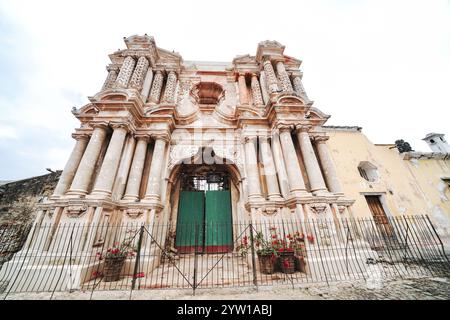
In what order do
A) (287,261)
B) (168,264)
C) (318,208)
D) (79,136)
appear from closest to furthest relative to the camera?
(287,261)
(168,264)
(318,208)
(79,136)

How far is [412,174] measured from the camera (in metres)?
12.4

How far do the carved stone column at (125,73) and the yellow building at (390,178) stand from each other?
44.4ft

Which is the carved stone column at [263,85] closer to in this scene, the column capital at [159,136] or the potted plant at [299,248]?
the column capital at [159,136]

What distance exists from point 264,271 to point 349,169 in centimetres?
1028

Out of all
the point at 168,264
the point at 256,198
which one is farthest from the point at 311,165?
the point at 168,264

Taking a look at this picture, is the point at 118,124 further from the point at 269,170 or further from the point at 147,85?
the point at 269,170

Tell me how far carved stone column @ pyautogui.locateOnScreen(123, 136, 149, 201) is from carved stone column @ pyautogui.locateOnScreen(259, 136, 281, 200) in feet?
17.5

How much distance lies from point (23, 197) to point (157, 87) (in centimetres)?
1072

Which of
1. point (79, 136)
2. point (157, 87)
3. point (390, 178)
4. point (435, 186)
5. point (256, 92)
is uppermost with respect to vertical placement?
point (157, 87)

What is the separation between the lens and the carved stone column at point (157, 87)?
369 inches

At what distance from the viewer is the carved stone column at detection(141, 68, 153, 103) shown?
9234 mm

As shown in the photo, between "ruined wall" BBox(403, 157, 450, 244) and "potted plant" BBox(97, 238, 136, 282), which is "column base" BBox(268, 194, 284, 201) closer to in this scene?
"potted plant" BBox(97, 238, 136, 282)

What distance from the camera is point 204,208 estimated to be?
877 centimetres
